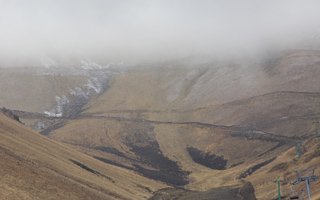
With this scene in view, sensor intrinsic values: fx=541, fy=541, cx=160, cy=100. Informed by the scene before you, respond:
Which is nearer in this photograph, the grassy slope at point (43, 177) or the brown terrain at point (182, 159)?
the grassy slope at point (43, 177)

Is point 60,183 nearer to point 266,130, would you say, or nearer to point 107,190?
point 107,190

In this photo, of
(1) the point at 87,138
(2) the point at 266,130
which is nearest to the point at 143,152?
(1) the point at 87,138

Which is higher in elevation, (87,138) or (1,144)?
(87,138)

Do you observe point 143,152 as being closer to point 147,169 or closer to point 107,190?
point 147,169

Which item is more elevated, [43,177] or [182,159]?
[182,159]

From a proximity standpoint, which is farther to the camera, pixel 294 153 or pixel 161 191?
pixel 294 153

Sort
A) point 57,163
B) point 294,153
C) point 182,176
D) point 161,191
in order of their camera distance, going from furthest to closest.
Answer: point 182,176, point 294,153, point 161,191, point 57,163

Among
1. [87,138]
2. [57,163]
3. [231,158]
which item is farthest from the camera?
[87,138]

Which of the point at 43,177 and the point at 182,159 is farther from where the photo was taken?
the point at 182,159

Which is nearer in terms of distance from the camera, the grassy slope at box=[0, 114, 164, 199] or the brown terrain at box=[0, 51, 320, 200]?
the grassy slope at box=[0, 114, 164, 199]

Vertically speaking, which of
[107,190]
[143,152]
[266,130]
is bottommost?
[107,190]
